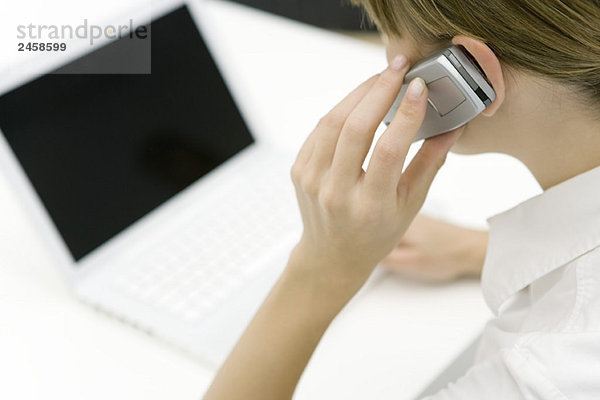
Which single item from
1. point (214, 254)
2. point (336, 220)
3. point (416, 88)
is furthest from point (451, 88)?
point (214, 254)

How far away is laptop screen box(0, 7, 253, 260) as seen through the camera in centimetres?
94

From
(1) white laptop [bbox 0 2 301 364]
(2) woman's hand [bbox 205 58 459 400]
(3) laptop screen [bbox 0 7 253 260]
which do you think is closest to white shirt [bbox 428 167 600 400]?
(2) woman's hand [bbox 205 58 459 400]

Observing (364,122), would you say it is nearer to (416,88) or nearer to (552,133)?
(416,88)

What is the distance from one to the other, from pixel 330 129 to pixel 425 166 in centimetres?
10

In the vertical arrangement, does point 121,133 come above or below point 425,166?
above

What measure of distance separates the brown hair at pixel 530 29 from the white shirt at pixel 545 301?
11cm

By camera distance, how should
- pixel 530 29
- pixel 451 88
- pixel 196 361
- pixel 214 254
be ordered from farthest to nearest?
pixel 214 254
pixel 196 361
pixel 451 88
pixel 530 29

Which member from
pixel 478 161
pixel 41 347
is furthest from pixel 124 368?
pixel 478 161

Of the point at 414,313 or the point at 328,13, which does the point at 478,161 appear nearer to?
the point at 414,313

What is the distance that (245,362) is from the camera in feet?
2.52

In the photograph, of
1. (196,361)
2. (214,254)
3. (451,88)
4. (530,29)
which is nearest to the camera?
(530,29)

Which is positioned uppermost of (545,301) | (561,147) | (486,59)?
(486,59)

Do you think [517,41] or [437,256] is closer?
[517,41]

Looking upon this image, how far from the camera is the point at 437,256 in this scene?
928 mm
